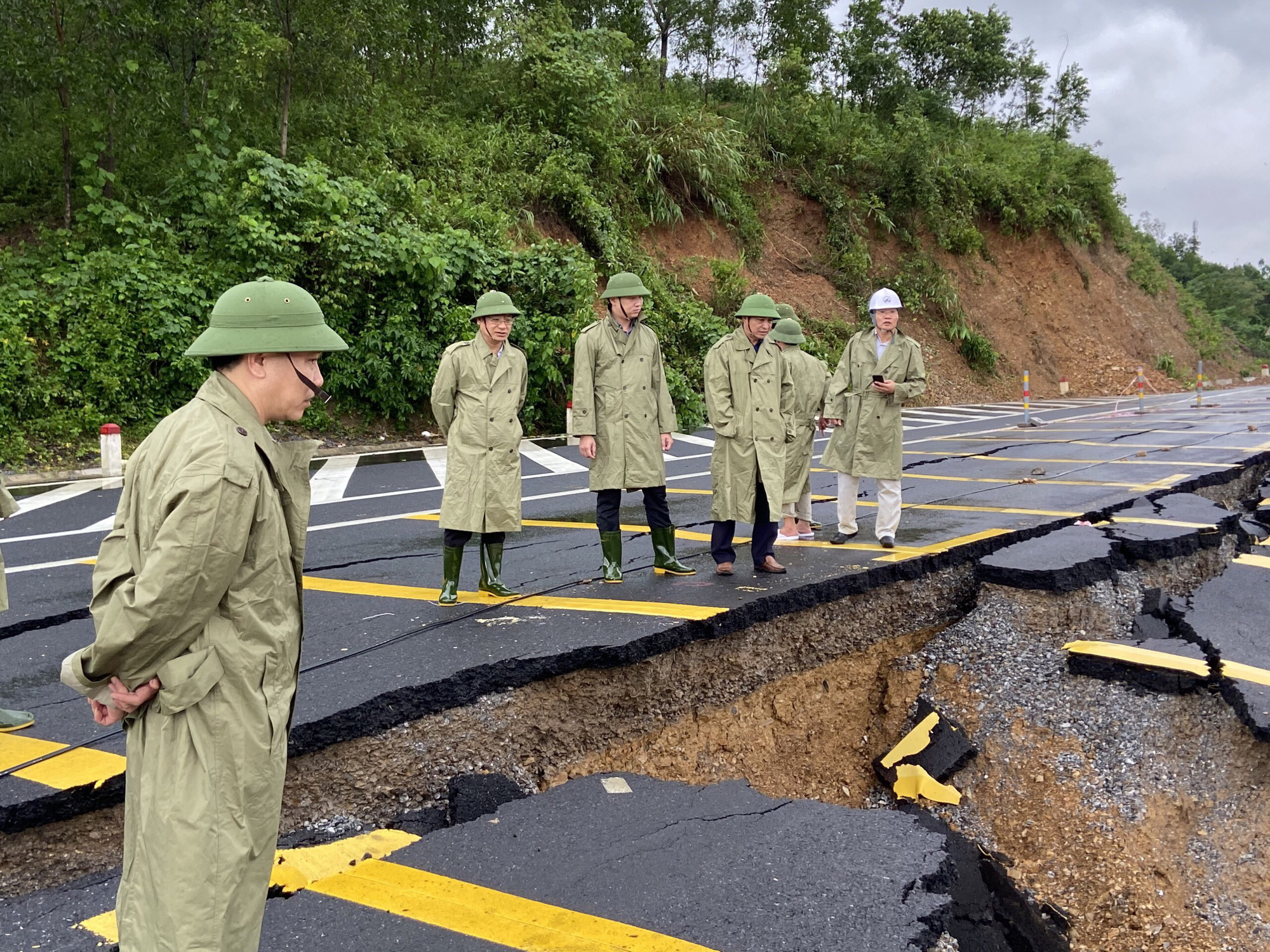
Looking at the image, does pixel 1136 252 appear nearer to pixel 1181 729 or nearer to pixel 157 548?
pixel 1181 729

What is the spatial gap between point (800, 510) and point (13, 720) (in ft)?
17.6

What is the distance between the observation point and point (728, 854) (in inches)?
133

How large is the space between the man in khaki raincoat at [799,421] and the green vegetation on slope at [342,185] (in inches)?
269

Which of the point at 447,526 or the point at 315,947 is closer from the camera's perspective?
the point at 315,947

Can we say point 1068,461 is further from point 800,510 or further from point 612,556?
point 612,556

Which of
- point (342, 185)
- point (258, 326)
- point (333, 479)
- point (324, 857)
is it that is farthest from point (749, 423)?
point (342, 185)

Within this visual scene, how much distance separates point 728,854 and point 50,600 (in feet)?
14.8

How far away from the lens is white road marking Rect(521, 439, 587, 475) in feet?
37.4

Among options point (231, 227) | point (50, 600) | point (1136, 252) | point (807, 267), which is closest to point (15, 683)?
point (50, 600)

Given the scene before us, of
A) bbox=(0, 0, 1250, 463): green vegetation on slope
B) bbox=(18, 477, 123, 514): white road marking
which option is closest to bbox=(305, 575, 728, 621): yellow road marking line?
bbox=(18, 477, 123, 514): white road marking

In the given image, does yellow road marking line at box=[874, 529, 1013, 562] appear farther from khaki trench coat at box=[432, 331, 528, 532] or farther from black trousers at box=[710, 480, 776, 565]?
khaki trench coat at box=[432, 331, 528, 532]

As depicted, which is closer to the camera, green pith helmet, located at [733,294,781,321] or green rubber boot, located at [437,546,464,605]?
green rubber boot, located at [437,546,464,605]

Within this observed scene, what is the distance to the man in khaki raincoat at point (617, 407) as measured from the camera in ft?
19.6

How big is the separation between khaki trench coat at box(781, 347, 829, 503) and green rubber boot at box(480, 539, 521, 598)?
96.5 inches
